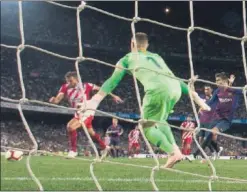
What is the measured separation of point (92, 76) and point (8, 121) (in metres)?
3.45

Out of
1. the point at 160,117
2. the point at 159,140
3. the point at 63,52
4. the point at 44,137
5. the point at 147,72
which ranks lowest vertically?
the point at 159,140

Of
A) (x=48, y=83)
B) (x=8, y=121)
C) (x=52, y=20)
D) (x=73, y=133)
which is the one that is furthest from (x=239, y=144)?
(x=52, y=20)

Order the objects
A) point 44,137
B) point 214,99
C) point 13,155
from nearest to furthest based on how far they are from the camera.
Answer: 1. point 214,99
2. point 13,155
3. point 44,137

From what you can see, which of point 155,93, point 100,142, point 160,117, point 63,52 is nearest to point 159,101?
point 155,93

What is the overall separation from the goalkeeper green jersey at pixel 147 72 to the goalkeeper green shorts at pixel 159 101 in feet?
0.11

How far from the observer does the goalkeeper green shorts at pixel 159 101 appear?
3557 mm

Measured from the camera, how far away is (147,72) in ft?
11.0

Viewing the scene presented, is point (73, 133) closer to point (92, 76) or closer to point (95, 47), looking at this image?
point (92, 76)

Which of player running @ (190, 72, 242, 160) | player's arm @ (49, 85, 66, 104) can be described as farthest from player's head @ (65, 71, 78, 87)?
player running @ (190, 72, 242, 160)

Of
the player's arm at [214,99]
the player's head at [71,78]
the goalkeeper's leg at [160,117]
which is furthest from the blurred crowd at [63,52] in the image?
the goalkeeper's leg at [160,117]

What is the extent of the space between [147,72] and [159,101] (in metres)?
0.43

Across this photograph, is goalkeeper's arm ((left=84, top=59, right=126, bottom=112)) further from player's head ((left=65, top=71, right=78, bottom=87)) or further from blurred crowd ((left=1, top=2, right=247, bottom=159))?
blurred crowd ((left=1, top=2, right=247, bottom=159))

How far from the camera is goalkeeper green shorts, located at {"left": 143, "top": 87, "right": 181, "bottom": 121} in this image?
356 cm

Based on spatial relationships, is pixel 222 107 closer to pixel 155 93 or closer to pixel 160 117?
pixel 155 93
